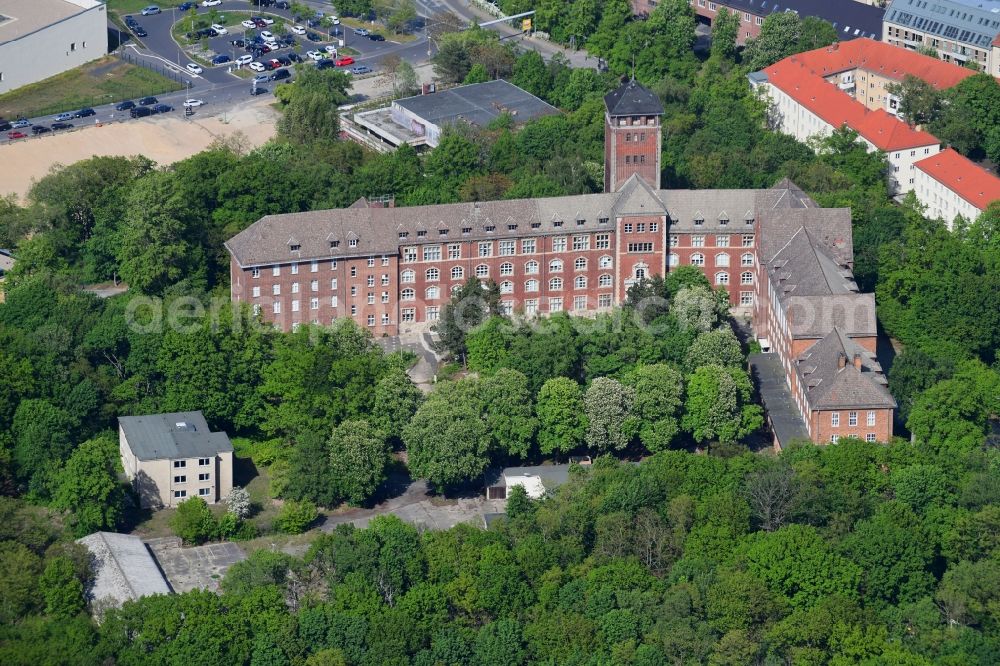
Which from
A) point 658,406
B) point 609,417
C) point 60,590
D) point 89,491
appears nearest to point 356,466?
point 89,491

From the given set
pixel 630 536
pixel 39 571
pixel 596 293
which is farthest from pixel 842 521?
pixel 39 571

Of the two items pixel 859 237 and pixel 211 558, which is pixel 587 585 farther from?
pixel 859 237

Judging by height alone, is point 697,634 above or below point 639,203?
below

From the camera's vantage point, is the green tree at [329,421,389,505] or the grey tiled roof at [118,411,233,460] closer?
the green tree at [329,421,389,505]

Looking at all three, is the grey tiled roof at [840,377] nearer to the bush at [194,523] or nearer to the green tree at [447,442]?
the green tree at [447,442]

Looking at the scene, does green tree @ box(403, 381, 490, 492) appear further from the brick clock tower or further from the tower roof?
the tower roof

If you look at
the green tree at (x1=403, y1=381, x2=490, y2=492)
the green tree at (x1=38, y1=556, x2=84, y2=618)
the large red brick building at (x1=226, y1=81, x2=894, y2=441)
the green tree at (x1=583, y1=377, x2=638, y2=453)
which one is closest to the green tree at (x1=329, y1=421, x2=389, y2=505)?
the green tree at (x1=403, y1=381, x2=490, y2=492)

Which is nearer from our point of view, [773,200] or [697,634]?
[697,634]
